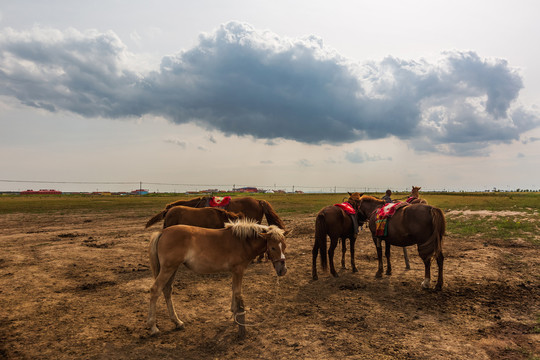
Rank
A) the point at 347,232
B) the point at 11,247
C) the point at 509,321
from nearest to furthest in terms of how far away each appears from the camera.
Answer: the point at 509,321 < the point at 347,232 < the point at 11,247

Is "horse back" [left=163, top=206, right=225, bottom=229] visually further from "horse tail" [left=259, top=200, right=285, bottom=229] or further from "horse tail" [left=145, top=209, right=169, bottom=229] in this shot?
"horse tail" [left=259, top=200, right=285, bottom=229]

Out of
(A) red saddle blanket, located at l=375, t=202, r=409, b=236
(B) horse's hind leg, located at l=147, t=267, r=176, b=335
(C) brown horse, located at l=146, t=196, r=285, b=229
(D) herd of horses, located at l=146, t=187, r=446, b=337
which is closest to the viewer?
(B) horse's hind leg, located at l=147, t=267, r=176, b=335

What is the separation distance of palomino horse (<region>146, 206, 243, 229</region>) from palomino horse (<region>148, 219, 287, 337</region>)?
385cm

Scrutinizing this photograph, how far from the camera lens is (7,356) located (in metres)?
4.50

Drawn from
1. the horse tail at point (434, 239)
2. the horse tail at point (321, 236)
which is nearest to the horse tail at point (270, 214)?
the horse tail at point (321, 236)

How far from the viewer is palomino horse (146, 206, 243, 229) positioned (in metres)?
9.59

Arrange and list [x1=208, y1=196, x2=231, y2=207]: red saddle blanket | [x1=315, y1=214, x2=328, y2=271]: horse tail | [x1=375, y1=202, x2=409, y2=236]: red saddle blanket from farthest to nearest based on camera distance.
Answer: [x1=208, y1=196, x2=231, y2=207]: red saddle blanket → [x1=315, y1=214, x2=328, y2=271]: horse tail → [x1=375, y1=202, x2=409, y2=236]: red saddle blanket

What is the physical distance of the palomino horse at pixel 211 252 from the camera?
5227mm

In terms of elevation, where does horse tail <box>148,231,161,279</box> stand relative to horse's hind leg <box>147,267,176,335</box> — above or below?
above

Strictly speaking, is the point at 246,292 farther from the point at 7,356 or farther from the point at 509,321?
the point at 509,321

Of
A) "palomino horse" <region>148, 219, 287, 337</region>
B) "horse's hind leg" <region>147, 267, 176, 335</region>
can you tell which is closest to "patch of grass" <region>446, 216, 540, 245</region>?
"palomino horse" <region>148, 219, 287, 337</region>

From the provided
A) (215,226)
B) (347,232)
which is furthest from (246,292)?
(347,232)

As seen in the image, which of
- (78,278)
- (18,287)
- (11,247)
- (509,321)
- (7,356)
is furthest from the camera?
(11,247)

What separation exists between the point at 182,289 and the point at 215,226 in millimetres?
2434
